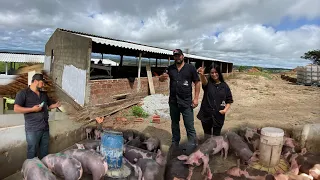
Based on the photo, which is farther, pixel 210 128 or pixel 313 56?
pixel 313 56

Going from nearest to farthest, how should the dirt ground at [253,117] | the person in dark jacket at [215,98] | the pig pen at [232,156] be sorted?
1. the pig pen at [232,156]
2. the person in dark jacket at [215,98]
3. the dirt ground at [253,117]

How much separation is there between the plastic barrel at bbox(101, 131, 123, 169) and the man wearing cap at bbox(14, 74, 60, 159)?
3.89ft

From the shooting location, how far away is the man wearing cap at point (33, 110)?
3.90 metres

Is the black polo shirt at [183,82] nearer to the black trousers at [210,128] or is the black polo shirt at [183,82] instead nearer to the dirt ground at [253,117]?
the black trousers at [210,128]

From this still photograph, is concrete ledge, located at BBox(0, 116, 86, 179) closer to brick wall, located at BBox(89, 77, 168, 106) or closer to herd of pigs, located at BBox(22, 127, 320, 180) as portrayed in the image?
herd of pigs, located at BBox(22, 127, 320, 180)

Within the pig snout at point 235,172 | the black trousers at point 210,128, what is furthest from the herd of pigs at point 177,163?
the black trousers at point 210,128

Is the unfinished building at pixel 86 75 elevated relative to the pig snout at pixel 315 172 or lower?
elevated

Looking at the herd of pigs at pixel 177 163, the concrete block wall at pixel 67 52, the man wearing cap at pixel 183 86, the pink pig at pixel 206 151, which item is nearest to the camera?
the herd of pigs at pixel 177 163

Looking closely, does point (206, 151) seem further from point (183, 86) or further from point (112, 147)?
point (112, 147)

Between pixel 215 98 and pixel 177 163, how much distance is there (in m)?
1.23

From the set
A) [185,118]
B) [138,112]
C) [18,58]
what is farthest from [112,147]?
[18,58]

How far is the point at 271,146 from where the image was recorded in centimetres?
431

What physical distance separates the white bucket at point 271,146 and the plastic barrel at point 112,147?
2415mm

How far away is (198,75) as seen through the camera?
14.7ft
